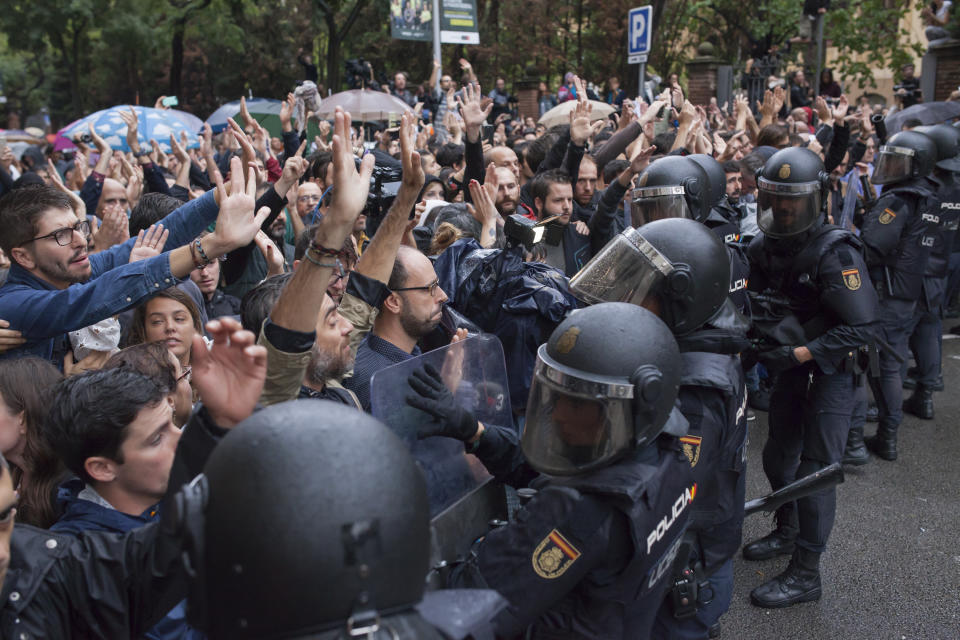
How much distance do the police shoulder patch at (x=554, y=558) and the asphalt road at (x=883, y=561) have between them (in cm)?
236

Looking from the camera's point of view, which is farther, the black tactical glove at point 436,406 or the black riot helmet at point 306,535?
the black tactical glove at point 436,406

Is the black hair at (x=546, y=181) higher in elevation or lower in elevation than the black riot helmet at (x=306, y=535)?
higher

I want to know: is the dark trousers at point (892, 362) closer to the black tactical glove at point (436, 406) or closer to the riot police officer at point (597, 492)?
the riot police officer at point (597, 492)

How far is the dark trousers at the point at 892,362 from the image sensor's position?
5.70 metres

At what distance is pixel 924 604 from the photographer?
3.97m

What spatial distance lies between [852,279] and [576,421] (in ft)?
A: 8.54

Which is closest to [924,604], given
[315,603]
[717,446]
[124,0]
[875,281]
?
[717,446]

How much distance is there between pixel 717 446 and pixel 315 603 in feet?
5.63

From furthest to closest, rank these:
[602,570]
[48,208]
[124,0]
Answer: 1. [124,0]
2. [48,208]
3. [602,570]

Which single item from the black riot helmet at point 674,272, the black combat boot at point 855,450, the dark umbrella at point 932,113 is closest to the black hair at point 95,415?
the black riot helmet at point 674,272

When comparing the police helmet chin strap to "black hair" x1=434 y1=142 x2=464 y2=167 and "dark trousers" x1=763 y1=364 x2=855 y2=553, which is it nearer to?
"dark trousers" x1=763 y1=364 x2=855 y2=553

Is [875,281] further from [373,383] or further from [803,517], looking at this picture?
[373,383]

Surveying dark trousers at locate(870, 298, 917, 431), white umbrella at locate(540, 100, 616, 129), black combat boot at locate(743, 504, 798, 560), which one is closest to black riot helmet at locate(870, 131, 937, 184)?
dark trousers at locate(870, 298, 917, 431)

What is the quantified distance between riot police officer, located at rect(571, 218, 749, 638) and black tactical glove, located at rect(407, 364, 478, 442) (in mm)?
685
